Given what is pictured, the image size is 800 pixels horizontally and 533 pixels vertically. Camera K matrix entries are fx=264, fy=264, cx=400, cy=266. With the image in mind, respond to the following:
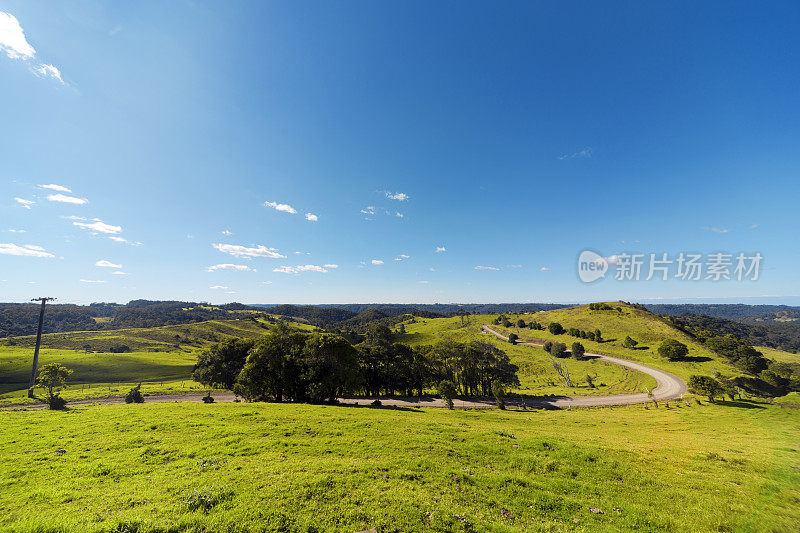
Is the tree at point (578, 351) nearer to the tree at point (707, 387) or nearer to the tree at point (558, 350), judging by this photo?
the tree at point (558, 350)

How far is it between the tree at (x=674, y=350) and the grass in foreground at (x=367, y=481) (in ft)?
320

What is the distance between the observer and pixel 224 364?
62750 mm

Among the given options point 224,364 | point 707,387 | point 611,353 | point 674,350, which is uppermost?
point 224,364

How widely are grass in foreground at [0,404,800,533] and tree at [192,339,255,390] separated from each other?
38.2 m

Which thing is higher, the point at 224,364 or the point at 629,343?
the point at 224,364

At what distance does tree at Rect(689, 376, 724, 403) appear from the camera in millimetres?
57656

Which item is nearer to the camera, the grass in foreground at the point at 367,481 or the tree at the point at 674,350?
the grass in foreground at the point at 367,481

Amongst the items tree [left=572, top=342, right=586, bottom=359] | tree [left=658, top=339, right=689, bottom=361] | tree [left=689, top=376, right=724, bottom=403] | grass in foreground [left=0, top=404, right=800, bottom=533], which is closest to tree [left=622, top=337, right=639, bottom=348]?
Result: tree [left=658, top=339, right=689, bottom=361]

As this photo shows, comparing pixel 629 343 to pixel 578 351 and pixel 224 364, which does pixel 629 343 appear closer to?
pixel 578 351

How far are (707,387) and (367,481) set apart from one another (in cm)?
8406

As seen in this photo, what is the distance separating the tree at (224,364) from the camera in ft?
206

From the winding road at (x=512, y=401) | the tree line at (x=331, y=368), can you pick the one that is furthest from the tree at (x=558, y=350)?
the tree line at (x=331, y=368)

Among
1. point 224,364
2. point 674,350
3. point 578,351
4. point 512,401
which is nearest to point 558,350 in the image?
point 578,351

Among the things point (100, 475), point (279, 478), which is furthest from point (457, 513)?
point (100, 475)
